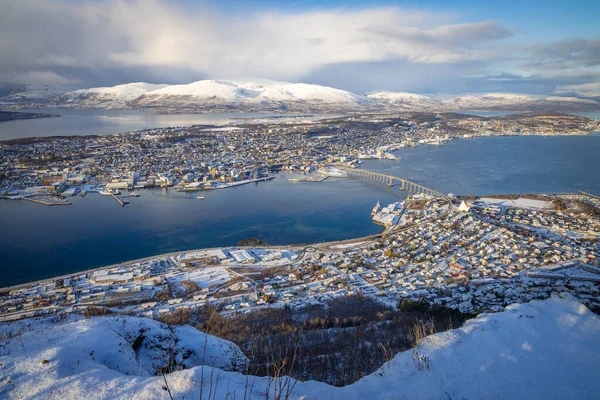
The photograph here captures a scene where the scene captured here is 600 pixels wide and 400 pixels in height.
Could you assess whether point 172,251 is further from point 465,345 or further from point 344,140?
point 344,140

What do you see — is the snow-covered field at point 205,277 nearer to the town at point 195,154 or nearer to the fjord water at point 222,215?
the fjord water at point 222,215

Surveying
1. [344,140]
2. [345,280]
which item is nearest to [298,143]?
[344,140]

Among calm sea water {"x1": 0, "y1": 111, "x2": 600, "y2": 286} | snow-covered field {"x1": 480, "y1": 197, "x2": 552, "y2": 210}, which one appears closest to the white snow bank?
calm sea water {"x1": 0, "y1": 111, "x2": 600, "y2": 286}

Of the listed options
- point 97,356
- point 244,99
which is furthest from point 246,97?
point 97,356

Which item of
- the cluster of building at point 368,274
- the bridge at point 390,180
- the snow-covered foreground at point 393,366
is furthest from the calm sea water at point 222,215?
the snow-covered foreground at point 393,366

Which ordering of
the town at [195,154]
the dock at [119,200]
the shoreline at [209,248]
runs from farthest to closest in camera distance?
the town at [195,154], the dock at [119,200], the shoreline at [209,248]

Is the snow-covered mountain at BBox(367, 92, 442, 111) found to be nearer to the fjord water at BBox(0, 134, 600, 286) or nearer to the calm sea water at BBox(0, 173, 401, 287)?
the fjord water at BBox(0, 134, 600, 286)
